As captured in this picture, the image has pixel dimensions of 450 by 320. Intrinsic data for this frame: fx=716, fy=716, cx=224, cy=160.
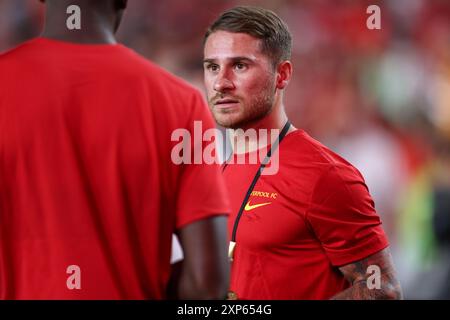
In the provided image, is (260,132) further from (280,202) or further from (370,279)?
(370,279)

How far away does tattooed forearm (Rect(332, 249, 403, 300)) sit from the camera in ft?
7.57

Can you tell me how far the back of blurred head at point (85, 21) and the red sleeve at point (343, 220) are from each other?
1.05 meters

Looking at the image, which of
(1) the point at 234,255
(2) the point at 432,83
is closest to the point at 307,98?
(2) the point at 432,83

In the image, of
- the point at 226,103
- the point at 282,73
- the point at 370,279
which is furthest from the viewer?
the point at 282,73

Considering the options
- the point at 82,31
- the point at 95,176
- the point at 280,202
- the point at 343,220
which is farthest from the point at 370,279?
the point at 82,31

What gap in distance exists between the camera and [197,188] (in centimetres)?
161

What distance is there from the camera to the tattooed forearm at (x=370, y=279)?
231 centimetres

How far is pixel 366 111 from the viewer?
529 centimetres

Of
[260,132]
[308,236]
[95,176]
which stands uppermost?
[260,132]

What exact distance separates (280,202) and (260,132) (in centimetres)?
32

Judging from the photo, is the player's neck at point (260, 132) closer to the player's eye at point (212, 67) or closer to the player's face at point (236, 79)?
the player's face at point (236, 79)

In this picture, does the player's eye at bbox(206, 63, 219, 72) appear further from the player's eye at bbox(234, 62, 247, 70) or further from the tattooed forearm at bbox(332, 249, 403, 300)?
the tattooed forearm at bbox(332, 249, 403, 300)

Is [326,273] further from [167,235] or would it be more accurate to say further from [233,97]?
[167,235]
